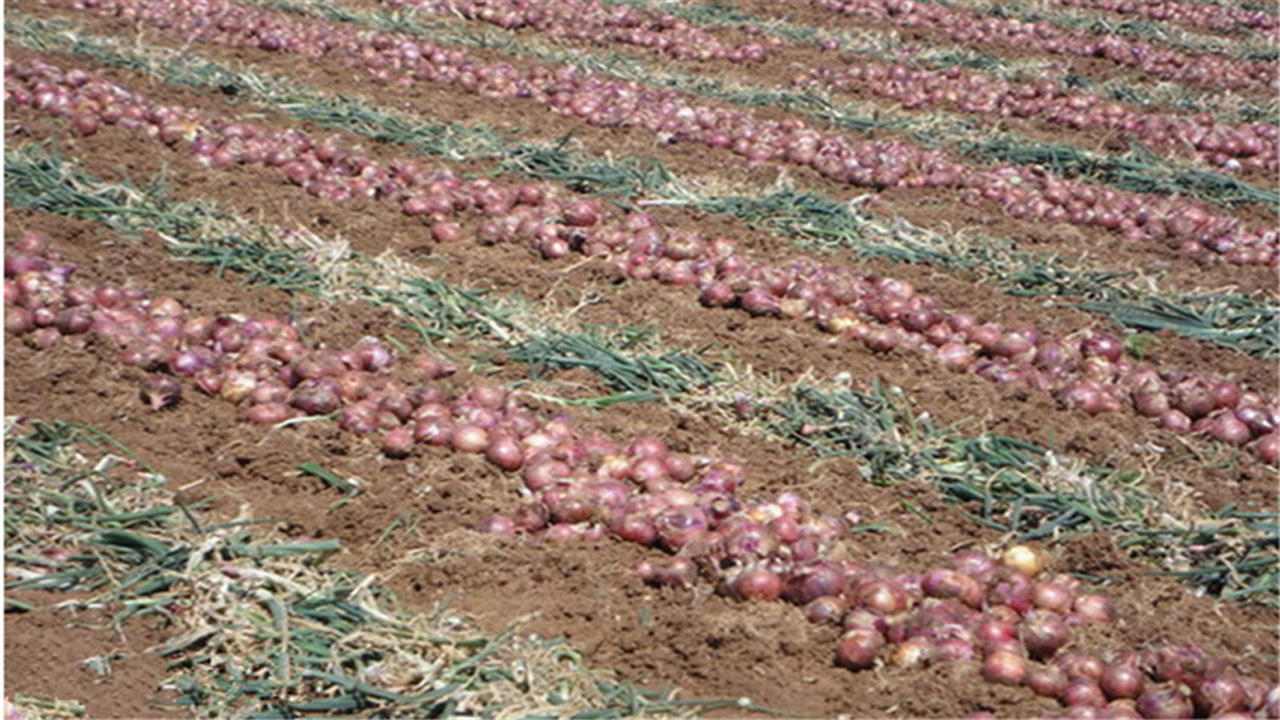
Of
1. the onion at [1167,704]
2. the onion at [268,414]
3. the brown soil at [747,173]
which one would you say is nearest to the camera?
the onion at [1167,704]

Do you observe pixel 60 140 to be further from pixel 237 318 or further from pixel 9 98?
pixel 237 318

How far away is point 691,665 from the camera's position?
130 inches

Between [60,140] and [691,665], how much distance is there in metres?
5.18

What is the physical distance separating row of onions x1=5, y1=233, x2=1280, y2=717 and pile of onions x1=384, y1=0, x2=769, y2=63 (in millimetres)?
6707

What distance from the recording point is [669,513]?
3854 millimetres

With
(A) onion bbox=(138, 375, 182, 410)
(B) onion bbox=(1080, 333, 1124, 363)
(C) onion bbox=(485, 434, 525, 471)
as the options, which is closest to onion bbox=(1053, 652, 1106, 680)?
(C) onion bbox=(485, 434, 525, 471)

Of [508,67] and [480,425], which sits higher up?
[480,425]

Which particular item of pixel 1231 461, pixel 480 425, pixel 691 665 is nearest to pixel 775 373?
pixel 480 425

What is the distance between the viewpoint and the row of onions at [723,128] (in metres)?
7.20

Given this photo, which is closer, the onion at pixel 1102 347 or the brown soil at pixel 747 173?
the onion at pixel 1102 347

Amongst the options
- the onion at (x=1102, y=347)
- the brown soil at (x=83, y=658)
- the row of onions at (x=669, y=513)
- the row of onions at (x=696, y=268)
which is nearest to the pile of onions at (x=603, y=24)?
the row of onions at (x=696, y=268)

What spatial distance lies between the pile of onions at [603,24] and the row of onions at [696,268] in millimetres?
4338

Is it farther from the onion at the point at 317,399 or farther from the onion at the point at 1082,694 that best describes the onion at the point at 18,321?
the onion at the point at 1082,694

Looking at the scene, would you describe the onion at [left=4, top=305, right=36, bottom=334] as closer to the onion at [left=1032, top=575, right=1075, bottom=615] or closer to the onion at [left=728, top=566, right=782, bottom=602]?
the onion at [left=728, top=566, right=782, bottom=602]
